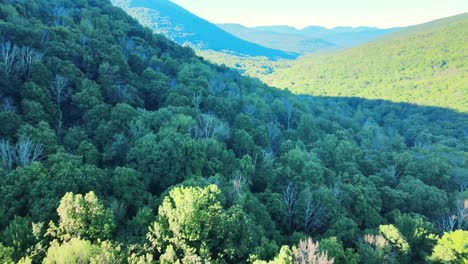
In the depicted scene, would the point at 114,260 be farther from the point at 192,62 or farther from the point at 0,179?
the point at 192,62

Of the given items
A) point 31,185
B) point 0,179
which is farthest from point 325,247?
point 0,179

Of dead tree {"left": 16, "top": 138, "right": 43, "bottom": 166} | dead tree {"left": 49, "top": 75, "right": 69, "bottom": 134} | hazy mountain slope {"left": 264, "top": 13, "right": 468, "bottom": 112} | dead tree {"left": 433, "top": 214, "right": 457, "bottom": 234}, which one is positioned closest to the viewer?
dead tree {"left": 16, "top": 138, "right": 43, "bottom": 166}

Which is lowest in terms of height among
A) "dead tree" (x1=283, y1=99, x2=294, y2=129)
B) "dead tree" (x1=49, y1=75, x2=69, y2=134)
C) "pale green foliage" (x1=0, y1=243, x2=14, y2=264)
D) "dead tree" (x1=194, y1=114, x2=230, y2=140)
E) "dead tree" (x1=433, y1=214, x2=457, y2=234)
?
"dead tree" (x1=283, y1=99, x2=294, y2=129)

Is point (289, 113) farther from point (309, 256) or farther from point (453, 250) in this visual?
point (309, 256)

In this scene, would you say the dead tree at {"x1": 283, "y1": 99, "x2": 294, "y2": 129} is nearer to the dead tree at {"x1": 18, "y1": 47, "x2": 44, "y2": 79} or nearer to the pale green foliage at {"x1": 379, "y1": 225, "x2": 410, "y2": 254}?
the pale green foliage at {"x1": 379, "y1": 225, "x2": 410, "y2": 254}

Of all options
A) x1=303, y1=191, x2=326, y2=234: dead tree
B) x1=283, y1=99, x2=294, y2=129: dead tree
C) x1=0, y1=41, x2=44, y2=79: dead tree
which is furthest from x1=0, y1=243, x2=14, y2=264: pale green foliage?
x1=283, y1=99, x2=294, y2=129: dead tree

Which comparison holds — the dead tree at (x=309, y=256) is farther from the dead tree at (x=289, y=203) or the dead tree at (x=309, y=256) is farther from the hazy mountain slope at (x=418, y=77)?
the hazy mountain slope at (x=418, y=77)
